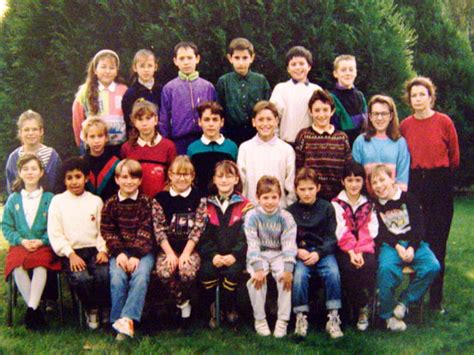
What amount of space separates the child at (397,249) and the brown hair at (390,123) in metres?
0.43

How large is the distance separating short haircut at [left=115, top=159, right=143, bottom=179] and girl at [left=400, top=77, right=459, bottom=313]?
8.17 feet

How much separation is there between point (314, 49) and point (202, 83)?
46.0 inches

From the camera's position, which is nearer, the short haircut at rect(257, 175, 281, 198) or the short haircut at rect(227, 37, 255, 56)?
the short haircut at rect(257, 175, 281, 198)

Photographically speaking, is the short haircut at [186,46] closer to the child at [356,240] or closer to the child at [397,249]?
the child at [356,240]

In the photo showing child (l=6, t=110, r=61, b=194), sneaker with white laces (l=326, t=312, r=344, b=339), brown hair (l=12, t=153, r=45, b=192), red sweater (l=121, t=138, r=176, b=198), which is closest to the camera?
sneaker with white laces (l=326, t=312, r=344, b=339)

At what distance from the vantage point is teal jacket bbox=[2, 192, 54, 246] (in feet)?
16.5

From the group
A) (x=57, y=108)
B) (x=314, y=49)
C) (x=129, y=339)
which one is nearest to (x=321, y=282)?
(x=129, y=339)

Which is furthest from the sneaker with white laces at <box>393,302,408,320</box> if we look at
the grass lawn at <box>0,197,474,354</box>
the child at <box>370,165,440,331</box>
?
the grass lawn at <box>0,197,474,354</box>

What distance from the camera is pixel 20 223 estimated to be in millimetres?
5098

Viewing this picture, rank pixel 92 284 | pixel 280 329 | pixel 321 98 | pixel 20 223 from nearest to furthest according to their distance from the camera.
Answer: pixel 280 329
pixel 92 284
pixel 20 223
pixel 321 98

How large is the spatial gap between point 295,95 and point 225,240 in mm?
1602

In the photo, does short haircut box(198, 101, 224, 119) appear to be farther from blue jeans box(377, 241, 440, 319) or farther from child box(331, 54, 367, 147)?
blue jeans box(377, 241, 440, 319)

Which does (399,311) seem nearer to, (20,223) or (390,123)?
(390,123)

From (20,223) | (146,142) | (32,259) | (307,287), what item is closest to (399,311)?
(307,287)
